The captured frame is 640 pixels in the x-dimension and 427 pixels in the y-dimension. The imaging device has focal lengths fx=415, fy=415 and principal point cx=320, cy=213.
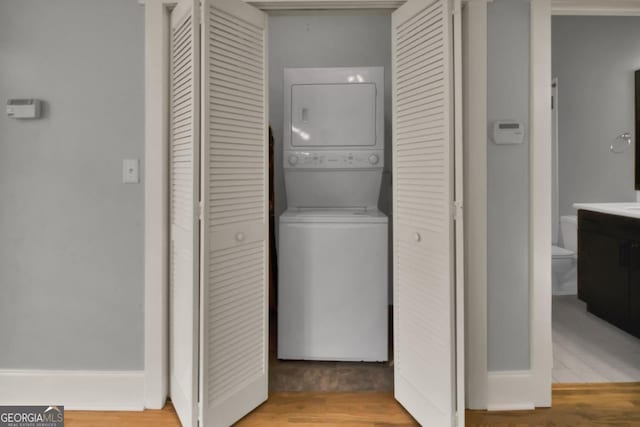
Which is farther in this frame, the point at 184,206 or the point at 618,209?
the point at 618,209

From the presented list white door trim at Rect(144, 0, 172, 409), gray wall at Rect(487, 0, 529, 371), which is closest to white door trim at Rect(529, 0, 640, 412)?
gray wall at Rect(487, 0, 529, 371)

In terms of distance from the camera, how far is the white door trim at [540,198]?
2004mm

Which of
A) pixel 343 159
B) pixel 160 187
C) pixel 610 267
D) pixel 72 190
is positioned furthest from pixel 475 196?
pixel 72 190

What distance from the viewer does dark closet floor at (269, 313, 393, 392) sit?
7.40ft

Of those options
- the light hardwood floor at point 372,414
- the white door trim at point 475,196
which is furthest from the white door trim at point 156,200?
the white door trim at point 475,196

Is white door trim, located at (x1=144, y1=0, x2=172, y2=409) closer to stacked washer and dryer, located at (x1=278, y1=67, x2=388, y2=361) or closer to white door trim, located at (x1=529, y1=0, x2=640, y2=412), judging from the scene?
stacked washer and dryer, located at (x1=278, y1=67, x2=388, y2=361)

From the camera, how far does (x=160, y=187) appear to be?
6.60 ft

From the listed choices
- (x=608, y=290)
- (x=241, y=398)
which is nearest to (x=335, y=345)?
(x=241, y=398)

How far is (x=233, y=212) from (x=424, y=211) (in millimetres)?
857

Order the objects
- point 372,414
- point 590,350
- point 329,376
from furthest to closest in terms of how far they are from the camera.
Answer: point 590,350, point 329,376, point 372,414

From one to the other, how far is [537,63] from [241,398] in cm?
213

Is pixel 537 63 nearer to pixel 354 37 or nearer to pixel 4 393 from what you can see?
pixel 354 37

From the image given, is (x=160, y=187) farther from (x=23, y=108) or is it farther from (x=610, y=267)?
(x=610, y=267)

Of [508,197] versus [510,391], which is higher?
[508,197]
